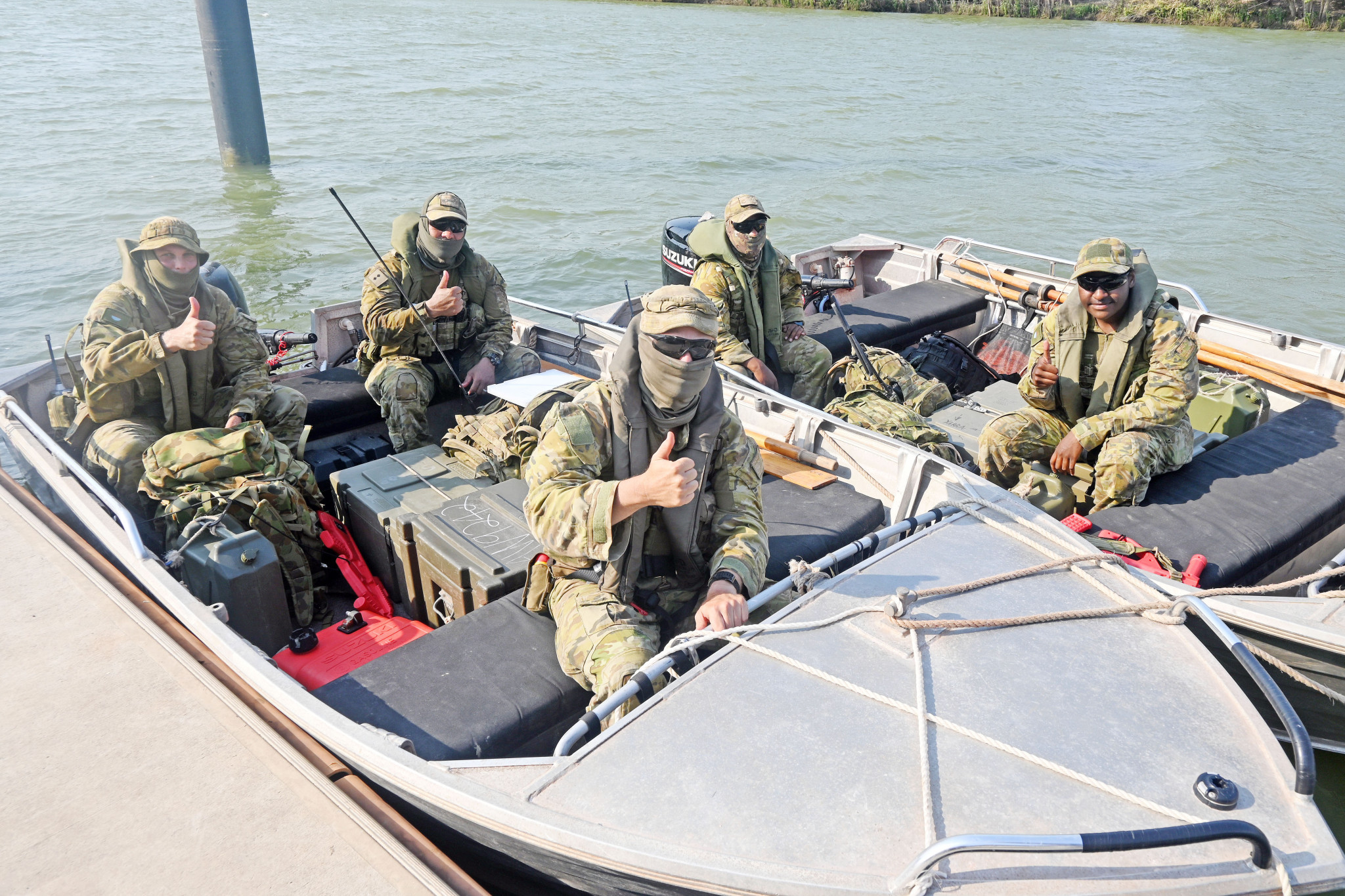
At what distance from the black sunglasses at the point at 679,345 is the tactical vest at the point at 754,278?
8.59ft

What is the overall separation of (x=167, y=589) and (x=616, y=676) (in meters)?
1.58

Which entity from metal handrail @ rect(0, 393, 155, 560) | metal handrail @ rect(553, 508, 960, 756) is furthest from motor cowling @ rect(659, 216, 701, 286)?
metal handrail @ rect(0, 393, 155, 560)

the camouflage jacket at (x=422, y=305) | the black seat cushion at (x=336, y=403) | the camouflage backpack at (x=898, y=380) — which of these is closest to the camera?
the camouflage jacket at (x=422, y=305)

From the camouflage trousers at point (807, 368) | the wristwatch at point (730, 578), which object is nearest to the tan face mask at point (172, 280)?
the wristwatch at point (730, 578)

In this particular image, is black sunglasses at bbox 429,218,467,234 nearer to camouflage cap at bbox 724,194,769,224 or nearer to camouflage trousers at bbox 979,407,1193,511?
camouflage cap at bbox 724,194,769,224

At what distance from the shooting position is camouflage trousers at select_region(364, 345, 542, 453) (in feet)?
15.5

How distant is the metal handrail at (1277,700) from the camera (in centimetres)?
226

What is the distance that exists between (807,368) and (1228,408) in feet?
6.95

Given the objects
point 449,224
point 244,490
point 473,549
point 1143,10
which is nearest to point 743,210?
point 449,224

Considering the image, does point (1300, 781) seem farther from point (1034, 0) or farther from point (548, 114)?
point (1034, 0)

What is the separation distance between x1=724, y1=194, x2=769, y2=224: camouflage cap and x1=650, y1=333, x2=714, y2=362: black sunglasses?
2525mm

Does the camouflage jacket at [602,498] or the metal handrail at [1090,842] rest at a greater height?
the camouflage jacket at [602,498]

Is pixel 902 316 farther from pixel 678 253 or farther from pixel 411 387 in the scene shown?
pixel 411 387

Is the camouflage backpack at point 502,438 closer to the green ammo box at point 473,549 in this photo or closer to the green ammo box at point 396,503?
the green ammo box at point 396,503
